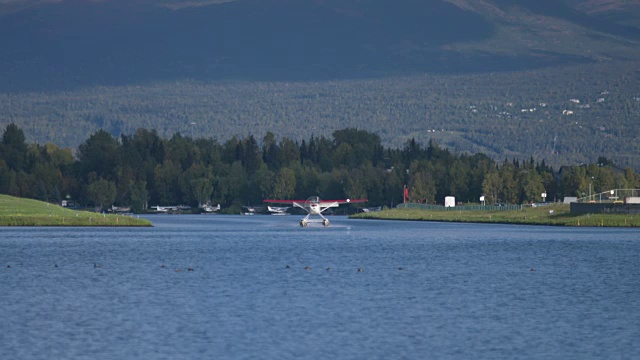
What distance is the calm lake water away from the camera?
1924 inches

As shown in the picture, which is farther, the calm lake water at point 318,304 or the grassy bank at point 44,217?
the grassy bank at point 44,217

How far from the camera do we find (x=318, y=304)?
6334 cm

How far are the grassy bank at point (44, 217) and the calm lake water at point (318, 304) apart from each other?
199 feet

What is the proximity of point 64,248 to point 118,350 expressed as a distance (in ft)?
225

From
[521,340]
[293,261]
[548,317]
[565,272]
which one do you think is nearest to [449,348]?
[521,340]

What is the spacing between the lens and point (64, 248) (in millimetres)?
114625

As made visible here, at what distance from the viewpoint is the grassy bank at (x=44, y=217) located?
173 meters

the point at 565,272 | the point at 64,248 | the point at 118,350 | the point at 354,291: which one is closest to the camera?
the point at 118,350

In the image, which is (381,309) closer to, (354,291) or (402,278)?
(354,291)

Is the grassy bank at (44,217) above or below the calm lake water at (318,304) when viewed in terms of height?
above

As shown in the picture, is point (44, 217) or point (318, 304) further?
point (44, 217)

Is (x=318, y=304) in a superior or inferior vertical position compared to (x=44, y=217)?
inferior

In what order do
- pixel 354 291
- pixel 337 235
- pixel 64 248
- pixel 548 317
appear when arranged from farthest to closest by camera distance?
pixel 337 235 → pixel 64 248 → pixel 354 291 → pixel 548 317

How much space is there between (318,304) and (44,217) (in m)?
118
